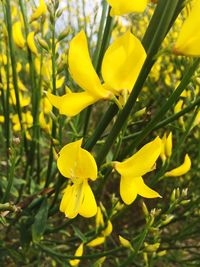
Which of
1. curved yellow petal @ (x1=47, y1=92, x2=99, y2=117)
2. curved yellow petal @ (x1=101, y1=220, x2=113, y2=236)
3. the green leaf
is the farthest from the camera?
curved yellow petal @ (x1=101, y1=220, x2=113, y2=236)

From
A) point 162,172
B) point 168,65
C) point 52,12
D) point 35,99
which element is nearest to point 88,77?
point 52,12

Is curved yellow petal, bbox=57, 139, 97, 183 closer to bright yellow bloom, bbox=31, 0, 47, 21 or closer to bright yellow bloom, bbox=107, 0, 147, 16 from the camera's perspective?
bright yellow bloom, bbox=107, 0, 147, 16

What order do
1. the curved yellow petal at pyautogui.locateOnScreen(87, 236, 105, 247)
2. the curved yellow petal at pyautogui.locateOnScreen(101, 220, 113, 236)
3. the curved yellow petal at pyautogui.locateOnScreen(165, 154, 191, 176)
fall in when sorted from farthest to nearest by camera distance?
the curved yellow petal at pyautogui.locateOnScreen(87, 236, 105, 247) → the curved yellow petal at pyautogui.locateOnScreen(101, 220, 113, 236) → the curved yellow petal at pyautogui.locateOnScreen(165, 154, 191, 176)

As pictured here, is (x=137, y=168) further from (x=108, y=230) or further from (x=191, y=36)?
(x=108, y=230)

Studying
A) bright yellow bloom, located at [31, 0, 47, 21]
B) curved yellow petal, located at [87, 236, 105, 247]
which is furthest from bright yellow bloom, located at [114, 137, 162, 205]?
curved yellow petal, located at [87, 236, 105, 247]

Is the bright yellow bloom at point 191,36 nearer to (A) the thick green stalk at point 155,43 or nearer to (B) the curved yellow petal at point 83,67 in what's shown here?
(A) the thick green stalk at point 155,43

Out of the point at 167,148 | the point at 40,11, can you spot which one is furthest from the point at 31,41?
the point at 167,148

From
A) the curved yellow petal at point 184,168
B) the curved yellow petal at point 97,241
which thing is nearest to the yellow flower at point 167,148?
the curved yellow petal at point 184,168

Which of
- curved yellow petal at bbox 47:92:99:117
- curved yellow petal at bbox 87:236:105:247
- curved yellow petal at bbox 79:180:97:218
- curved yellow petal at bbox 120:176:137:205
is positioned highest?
curved yellow petal at bbox 47:92:99:117
